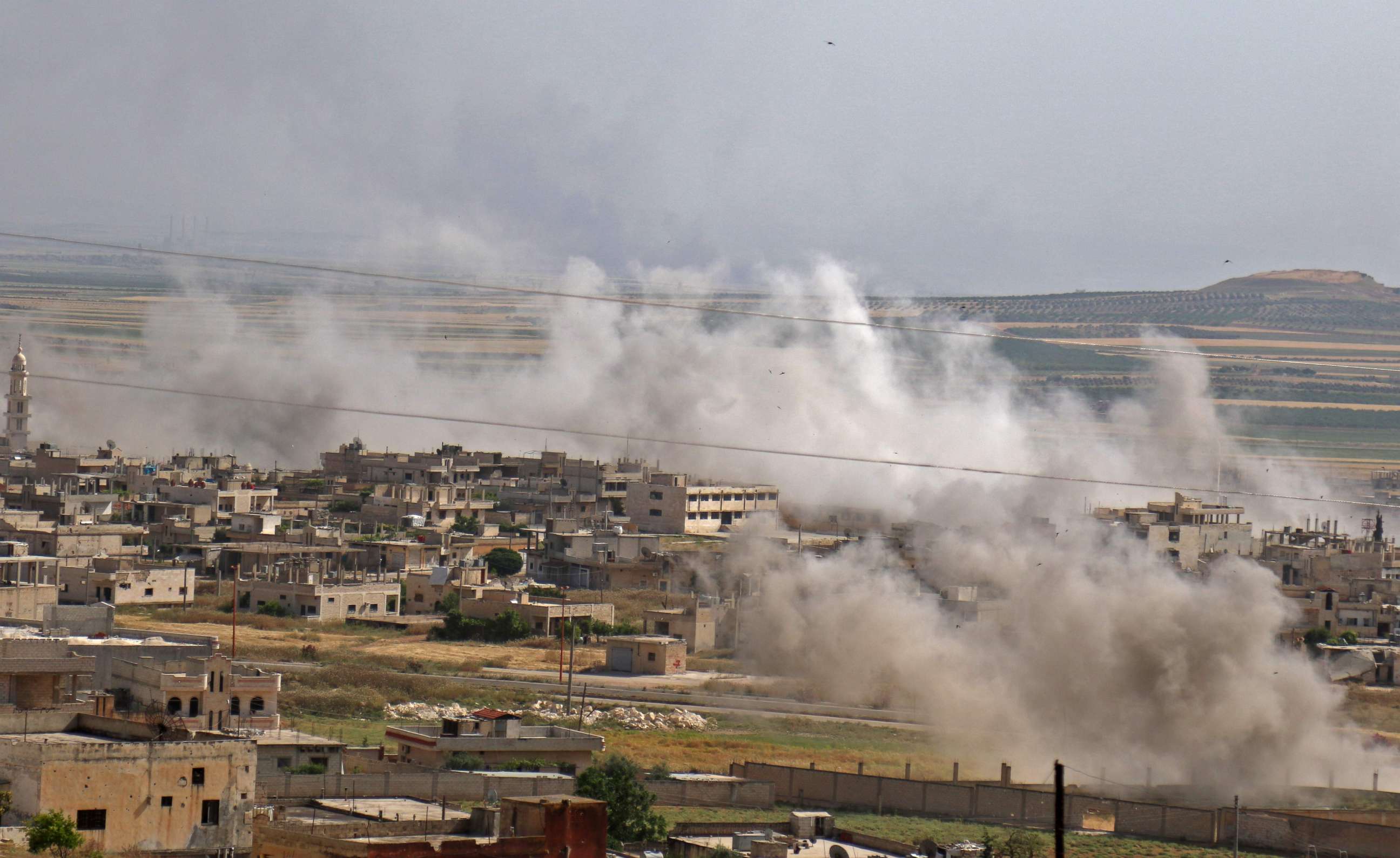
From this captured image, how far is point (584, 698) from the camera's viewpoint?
3136 cm

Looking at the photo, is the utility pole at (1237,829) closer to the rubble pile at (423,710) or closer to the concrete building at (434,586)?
the rubble pile at (423,710)

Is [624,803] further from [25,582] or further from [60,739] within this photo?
[25,582]

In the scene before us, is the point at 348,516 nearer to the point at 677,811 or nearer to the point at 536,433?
the point at 536,433

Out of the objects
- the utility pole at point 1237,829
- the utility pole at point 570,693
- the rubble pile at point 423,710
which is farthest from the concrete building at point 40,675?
the utility pole at point 1237,829

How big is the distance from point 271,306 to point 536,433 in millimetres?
40971

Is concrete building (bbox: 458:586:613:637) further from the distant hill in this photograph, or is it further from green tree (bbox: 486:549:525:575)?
the distant hill

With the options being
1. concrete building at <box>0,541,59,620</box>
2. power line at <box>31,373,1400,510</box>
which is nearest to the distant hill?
power line at <box>31,373,1400,510</box>

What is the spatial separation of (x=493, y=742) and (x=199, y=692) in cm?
324

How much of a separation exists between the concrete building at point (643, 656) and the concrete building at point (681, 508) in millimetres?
19067

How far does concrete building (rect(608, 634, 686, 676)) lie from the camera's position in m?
35.7

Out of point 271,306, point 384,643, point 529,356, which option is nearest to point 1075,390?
point 529,356

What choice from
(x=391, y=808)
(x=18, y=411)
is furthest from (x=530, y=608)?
(x=18, y=411)

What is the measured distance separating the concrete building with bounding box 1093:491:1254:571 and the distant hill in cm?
10907

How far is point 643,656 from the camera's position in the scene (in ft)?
117
